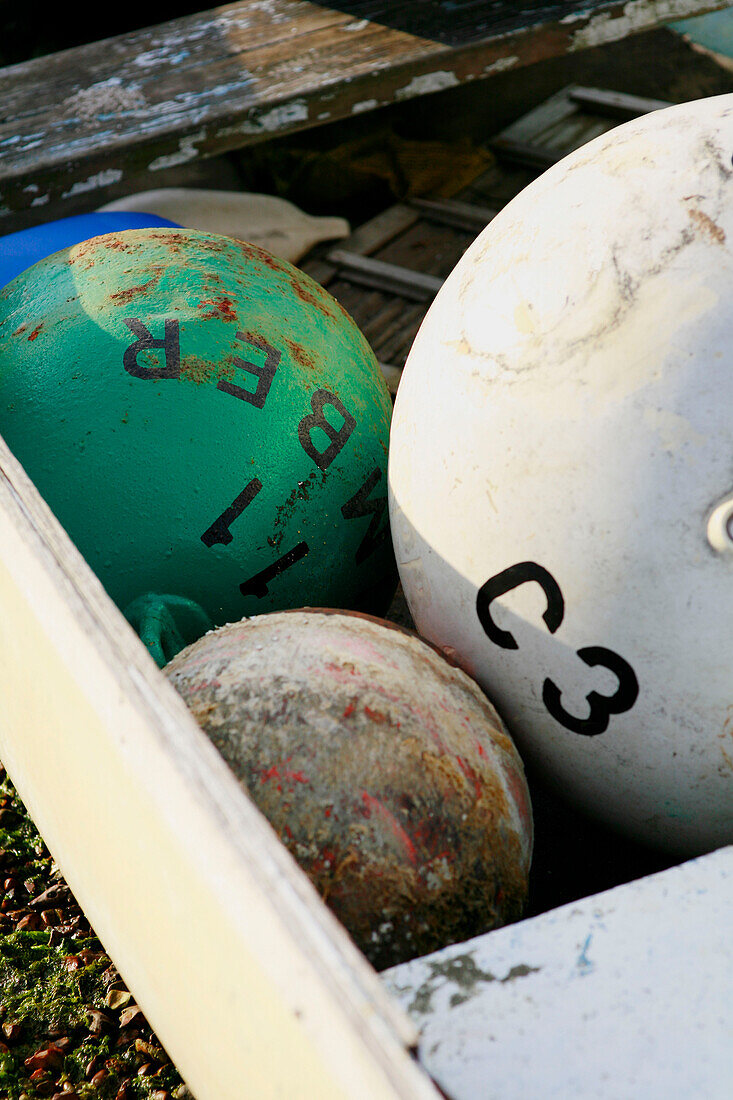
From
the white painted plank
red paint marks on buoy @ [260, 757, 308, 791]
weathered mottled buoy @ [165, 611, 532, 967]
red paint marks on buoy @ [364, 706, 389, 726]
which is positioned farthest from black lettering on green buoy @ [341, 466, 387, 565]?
the white painted plank

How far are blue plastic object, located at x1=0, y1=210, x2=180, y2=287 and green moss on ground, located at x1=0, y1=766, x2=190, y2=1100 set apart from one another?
1.86 meters

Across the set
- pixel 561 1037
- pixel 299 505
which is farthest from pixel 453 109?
pixel 561 1037

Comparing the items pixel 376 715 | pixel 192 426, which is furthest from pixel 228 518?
pixel 376 715

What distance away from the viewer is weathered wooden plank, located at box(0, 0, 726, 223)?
135 inches

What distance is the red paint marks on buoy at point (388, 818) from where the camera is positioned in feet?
4.68

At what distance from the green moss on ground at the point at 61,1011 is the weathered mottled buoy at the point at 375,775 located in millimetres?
932

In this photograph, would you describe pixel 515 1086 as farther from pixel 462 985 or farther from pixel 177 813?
pixel 177 813

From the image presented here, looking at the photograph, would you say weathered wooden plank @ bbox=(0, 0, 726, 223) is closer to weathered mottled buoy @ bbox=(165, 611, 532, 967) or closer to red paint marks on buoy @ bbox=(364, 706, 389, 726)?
weathered mottled buoy @ bbox=(165, 611, 532, 967)

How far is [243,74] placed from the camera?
12.1 feet

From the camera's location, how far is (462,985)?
1198 mm

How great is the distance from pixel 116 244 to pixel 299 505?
80cm

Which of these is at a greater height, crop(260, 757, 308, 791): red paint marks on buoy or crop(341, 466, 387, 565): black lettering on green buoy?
crop(260, 757, 308, 791): red paint marks on buoy

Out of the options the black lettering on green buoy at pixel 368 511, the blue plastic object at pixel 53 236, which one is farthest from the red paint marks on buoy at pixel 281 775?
the blue plastic object at pixel 53 236

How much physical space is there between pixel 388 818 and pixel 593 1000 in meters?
0.39
